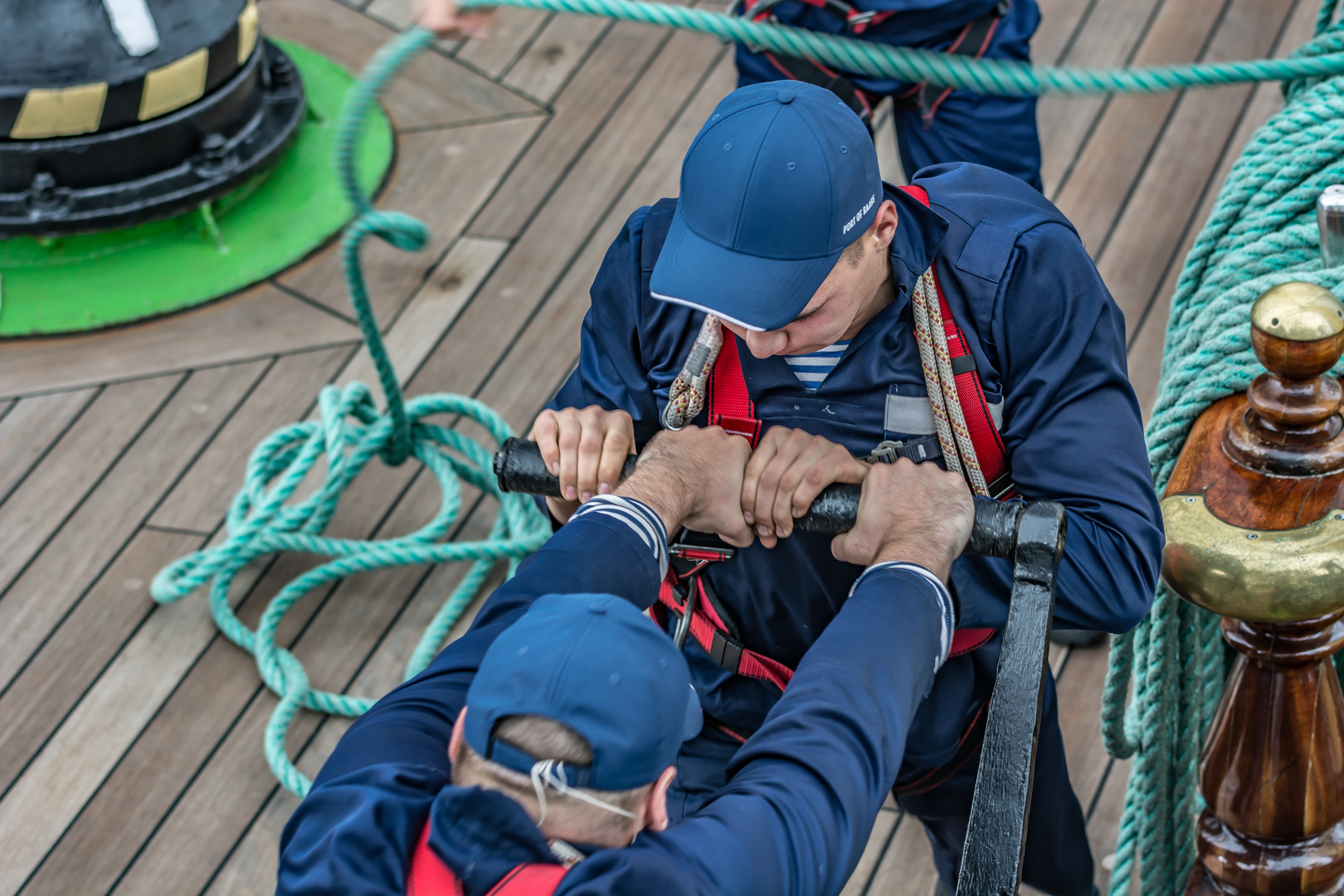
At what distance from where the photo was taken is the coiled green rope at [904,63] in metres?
1.07

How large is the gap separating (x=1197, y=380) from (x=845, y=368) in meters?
0.39

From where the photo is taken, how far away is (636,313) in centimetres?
162

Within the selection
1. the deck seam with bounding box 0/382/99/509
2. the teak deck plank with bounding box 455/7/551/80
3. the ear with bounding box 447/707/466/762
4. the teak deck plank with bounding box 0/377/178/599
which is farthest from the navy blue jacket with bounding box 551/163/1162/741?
the teak deck plank with bounding box 455/7/551/80

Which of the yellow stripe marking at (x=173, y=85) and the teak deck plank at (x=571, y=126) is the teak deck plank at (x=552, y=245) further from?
the yellow stripe marking at (x=173, y=85)

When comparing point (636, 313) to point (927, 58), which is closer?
point (927, 58)

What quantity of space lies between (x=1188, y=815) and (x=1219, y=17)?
2463 millimetres

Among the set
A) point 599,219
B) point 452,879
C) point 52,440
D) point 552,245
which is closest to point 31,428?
point 52,440

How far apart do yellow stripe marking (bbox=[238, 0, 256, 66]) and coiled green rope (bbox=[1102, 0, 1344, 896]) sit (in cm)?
239

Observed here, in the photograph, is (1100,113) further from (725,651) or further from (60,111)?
(60,111)

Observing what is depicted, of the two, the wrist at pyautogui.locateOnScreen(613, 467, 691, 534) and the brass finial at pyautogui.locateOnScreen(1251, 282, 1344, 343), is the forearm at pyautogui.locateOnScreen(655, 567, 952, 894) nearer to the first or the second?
the wrist at pyautogui.locateOnScreen(613, 467, 691, 534)

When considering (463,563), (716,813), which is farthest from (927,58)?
(463,563)

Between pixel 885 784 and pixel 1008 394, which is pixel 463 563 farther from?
pixel 885 784

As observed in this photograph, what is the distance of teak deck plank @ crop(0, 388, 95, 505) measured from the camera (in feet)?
9.20

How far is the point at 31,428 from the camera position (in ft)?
9.45
